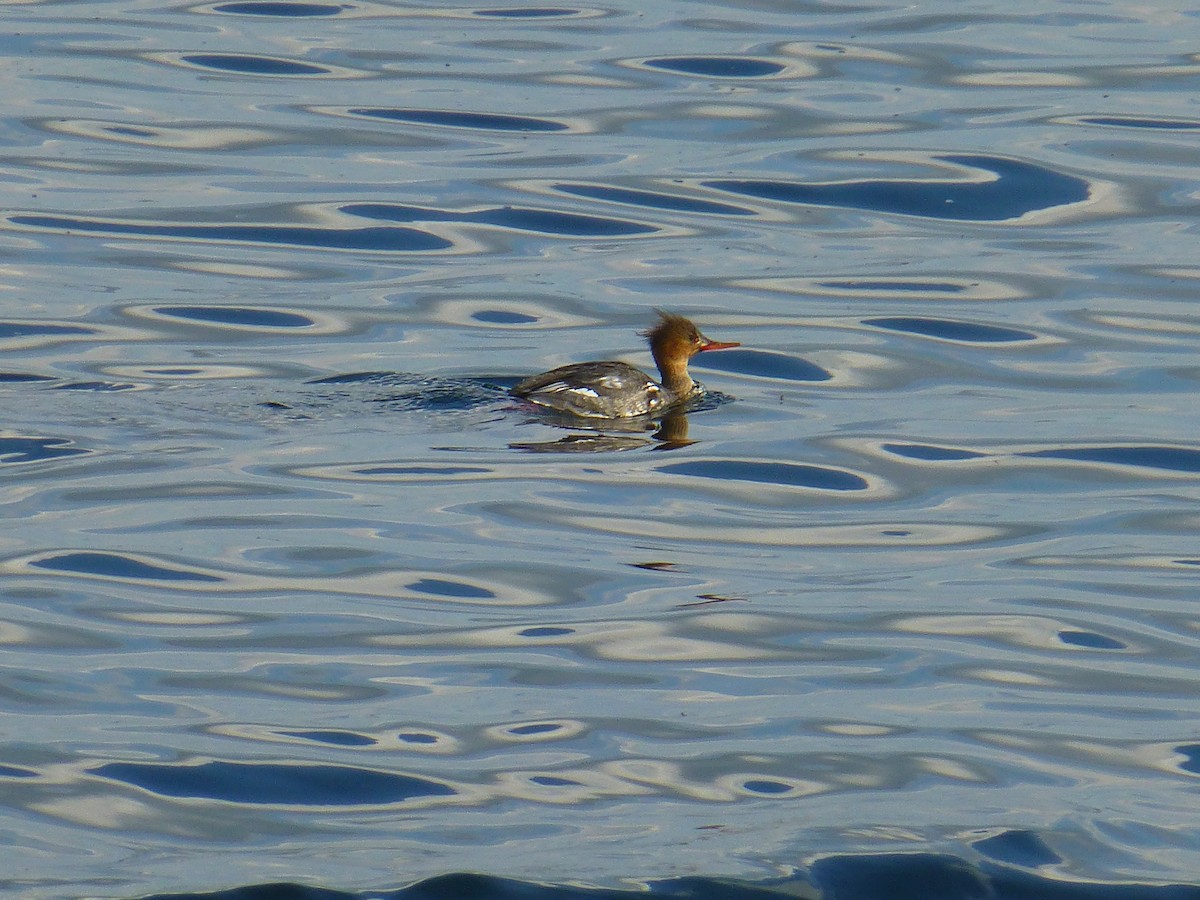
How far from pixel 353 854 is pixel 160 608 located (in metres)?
2.64

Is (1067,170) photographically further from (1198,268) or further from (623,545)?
(623,545)

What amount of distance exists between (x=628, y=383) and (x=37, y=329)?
3.96 meters

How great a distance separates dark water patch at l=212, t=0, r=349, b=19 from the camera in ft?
75.3

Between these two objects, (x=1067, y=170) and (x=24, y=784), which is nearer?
(x=24, y=784)

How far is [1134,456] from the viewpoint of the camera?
1135 centimetres

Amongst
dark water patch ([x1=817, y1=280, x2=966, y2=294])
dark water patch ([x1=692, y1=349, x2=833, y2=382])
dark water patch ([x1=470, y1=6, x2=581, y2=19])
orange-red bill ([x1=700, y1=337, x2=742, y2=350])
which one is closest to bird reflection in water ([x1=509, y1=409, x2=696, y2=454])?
orange-red bill ([x1=700, y1=337, x2=742, y2=350])

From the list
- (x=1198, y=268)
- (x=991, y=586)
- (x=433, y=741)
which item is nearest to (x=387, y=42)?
(x=1198, y=268)

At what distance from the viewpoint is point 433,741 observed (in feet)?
23.0

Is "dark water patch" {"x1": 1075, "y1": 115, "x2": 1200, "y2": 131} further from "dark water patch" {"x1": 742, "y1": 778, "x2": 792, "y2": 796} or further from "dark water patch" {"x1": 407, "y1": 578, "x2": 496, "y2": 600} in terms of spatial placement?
"dark water patch" {"x1": 742, "y1": 778, "x2": 792, "y2": 796}

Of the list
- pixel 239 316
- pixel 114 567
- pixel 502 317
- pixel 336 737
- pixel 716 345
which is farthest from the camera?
pixel 502 317

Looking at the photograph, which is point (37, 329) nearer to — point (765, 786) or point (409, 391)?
point (409, 391)

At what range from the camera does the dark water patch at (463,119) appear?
1953 cm

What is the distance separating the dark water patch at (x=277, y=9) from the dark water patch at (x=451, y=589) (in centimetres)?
1518

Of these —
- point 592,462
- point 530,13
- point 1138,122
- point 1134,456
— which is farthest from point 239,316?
point 530,13
